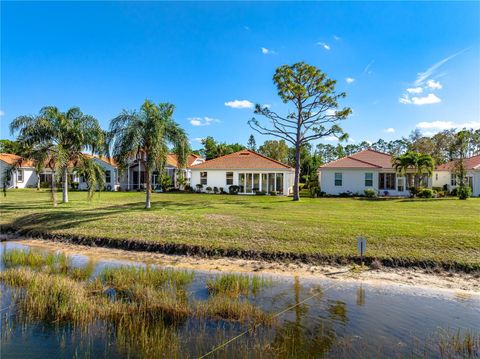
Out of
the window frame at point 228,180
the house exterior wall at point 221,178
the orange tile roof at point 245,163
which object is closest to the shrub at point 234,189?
the house exterior wall at point 221,178

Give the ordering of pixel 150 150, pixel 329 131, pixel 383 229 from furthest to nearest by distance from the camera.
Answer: pixel 329 131 < pixel 150 150 < pixel 383 229

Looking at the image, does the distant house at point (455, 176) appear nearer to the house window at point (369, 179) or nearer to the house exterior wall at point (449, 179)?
the house exterior wall at point (449, 179)

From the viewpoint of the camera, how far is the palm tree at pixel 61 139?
835 inches

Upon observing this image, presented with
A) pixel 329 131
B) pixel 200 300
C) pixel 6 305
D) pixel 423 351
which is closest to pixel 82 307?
pixel 6 305

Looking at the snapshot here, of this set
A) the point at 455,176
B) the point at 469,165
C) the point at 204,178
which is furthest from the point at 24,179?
the point at 469,165

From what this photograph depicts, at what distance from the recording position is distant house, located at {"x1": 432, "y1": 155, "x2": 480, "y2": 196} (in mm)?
35531

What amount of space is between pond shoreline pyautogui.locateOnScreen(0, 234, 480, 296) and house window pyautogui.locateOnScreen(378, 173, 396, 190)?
87.8 ft

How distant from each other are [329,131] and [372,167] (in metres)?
8.05

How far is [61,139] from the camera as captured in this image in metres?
23.0

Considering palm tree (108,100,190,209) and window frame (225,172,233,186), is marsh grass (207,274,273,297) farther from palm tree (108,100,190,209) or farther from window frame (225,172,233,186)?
window frame (225,172,233,186)

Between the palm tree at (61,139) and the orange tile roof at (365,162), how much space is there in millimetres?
22659

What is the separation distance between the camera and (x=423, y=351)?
225 inches

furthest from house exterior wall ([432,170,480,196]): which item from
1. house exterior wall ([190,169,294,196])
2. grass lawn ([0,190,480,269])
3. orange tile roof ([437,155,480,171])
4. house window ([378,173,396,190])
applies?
grass lawn ([0,190,480,269])

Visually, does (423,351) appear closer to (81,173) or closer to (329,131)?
(81,173)
